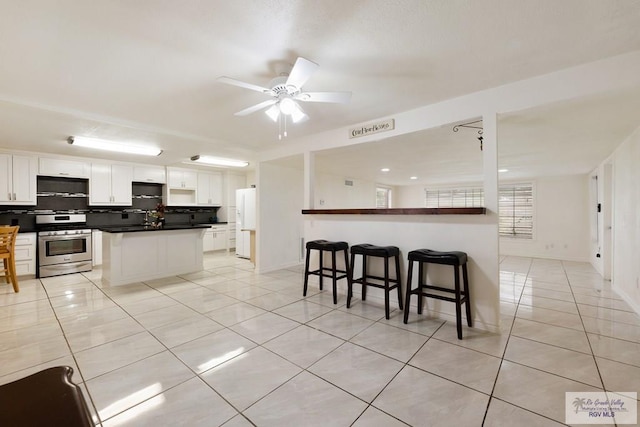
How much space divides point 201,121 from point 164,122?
1.51 ft

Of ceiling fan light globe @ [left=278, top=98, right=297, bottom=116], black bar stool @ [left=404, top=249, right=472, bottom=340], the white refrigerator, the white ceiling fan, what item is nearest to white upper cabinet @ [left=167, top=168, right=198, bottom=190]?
the white refrigerator

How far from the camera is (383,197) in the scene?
9.16m

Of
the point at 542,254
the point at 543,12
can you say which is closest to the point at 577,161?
the point at 542,254

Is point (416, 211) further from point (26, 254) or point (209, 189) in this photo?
point (26, 254)

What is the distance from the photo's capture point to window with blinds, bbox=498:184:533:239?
700 centimetres

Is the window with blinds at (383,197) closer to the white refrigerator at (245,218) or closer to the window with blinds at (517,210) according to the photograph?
the window with blinds at (517,210)

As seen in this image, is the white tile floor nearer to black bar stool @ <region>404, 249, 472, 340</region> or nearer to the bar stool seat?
black bar stool @ <region>404, 249, 472, 340</region>

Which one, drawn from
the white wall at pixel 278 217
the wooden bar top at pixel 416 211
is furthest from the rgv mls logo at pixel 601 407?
the white wall at pixel 278 217

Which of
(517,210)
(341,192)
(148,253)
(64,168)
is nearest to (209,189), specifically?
(64,168)

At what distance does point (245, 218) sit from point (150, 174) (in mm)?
2380

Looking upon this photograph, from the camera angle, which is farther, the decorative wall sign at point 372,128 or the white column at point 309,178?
the white column at point 309,178

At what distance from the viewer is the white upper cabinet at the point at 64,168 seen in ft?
16.2

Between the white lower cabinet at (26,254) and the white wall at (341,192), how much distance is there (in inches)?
201

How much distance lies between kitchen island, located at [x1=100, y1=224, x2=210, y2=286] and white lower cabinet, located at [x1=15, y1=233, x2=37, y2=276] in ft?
4.53
